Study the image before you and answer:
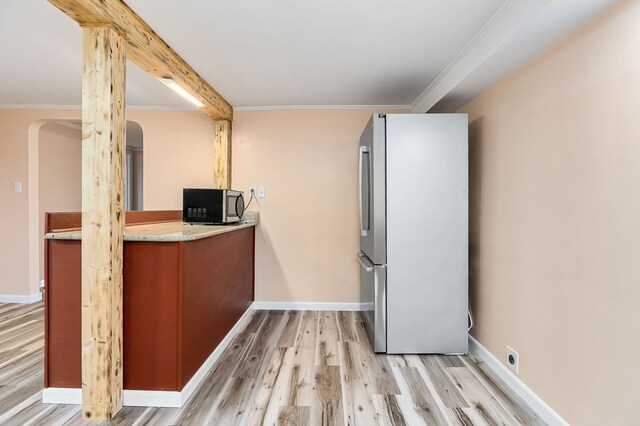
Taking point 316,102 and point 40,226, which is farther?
point 40,226

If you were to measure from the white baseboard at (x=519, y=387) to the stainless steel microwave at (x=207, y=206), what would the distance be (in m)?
2.22

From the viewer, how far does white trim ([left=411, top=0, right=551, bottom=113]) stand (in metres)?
1.44

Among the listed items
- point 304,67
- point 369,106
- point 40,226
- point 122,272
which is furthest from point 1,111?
point 369,106

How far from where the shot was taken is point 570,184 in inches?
57.8

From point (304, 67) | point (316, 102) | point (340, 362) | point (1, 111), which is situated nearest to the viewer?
point (340, 362)

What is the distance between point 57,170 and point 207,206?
2.71 meters

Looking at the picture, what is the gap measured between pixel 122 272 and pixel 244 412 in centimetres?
100

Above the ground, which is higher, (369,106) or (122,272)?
(369,106)

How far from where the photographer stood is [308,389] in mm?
1827

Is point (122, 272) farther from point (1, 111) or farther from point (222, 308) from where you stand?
point (1, 111)

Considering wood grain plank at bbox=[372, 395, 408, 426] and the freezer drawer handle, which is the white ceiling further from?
wood grain plank at bbox=[372, 395, 408, 426]

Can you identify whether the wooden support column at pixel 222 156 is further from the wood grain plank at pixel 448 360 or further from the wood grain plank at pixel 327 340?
the wood grain plank at pixel 448 360

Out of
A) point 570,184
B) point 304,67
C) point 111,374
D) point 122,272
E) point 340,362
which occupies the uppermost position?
point 304,67

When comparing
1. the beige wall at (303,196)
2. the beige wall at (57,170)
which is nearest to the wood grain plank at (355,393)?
the beige wall at (303,196)
